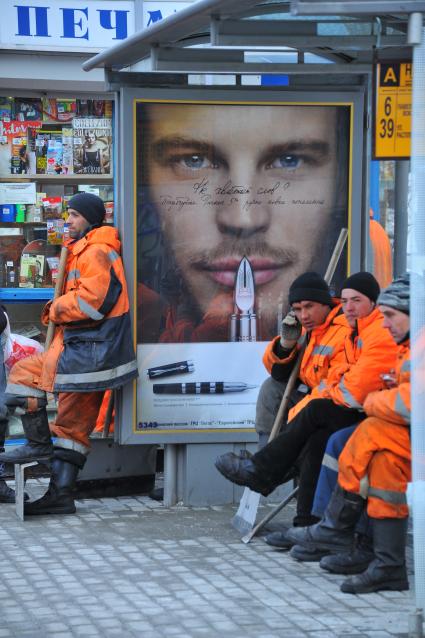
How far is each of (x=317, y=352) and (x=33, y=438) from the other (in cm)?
182

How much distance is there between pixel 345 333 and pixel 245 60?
169 centimetres

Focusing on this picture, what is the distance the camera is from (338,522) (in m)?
5.84

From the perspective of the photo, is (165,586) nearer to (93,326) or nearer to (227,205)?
(93,326)

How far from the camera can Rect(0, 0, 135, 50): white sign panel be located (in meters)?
8.91

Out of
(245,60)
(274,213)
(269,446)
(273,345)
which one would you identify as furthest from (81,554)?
(245,60)

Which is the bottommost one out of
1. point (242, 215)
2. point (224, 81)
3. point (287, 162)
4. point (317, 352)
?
point (317, 352)

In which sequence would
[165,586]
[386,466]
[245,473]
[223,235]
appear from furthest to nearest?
[223,235] < [245,473] < [165,586] < [386,466]

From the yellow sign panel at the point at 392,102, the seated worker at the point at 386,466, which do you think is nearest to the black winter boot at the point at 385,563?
the seated worker at the point at 386,466

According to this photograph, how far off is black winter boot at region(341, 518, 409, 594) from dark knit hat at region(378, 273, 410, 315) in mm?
935

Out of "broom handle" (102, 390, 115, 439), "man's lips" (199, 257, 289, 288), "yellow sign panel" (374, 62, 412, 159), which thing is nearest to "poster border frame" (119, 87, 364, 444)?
"broom handle" (102, 390, 115, 439)

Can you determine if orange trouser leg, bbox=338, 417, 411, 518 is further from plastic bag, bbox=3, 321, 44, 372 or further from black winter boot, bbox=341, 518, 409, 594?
plastic bag, bbox=3, 321, 44, 372

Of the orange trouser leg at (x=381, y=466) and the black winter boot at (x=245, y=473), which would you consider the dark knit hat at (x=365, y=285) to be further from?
the black winter boot at (x=245, y=473)

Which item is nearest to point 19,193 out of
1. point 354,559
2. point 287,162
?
point 287,162

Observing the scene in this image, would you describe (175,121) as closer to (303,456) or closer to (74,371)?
(74,371)
